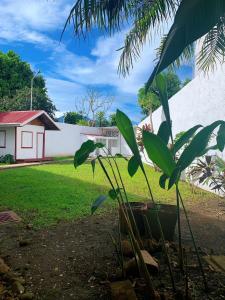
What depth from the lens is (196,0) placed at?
2621 millimetres

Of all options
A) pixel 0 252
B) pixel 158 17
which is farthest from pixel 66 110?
pixel 0 252

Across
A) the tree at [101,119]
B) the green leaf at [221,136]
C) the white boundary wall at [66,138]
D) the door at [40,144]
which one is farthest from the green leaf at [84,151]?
the tree at [101,119]

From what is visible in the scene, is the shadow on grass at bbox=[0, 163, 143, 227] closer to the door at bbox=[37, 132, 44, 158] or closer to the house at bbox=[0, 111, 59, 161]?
the house at bbox=[0, 111, 59, 161]

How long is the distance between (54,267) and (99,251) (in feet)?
2.32

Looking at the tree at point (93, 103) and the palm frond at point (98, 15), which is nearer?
the palm frond at point (98, 15)

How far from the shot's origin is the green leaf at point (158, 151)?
7.02 ft

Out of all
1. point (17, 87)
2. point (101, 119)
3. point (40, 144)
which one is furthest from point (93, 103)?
point (40, 144)

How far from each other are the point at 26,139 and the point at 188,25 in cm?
1668

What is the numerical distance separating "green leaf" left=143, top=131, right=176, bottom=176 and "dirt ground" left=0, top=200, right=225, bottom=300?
151cm

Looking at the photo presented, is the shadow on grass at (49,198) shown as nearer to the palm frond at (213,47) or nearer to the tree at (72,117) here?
the palm frond at (213,47)

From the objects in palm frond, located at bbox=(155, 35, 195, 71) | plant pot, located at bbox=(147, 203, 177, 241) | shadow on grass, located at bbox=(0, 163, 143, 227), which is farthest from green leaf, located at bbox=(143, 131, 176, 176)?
palm frond, located at bbox=(155, 35, 195, 71)

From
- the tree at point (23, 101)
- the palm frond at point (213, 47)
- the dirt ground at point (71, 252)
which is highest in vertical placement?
the tree at point (23, 101)

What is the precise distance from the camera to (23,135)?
58.7 feet

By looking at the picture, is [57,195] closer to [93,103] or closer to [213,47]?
[213,47]
